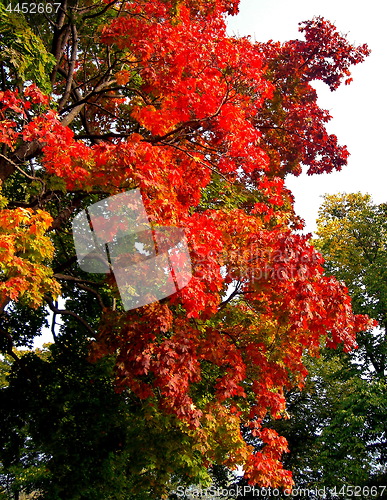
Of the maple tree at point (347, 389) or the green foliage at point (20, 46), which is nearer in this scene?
the green foliage at point (20, 46)

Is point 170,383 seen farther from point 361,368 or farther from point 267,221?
point 361,368

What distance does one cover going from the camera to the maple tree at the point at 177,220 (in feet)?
21.5

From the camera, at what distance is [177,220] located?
6797 millimetres

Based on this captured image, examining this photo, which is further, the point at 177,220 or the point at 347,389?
the point at 347,389

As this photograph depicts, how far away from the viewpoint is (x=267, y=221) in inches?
385

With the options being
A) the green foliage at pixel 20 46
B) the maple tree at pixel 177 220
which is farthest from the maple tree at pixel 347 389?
the green foliage at pixel 20 46

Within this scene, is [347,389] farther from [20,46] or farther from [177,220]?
[20,46]

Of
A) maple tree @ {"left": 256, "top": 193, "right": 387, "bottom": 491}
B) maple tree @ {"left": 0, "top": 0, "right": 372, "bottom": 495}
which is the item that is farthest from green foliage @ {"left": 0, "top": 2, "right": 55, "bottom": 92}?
maple tree @ {"left": 256, "top": 193, "right": 387, "bottom": 491}

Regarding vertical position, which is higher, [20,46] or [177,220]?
[20,46]

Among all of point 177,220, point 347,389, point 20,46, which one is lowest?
point 347,389

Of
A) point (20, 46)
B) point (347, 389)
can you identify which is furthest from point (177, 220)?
point (347, 389)

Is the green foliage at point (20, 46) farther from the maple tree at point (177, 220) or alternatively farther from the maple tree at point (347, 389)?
the maple tree at point (347, 389)

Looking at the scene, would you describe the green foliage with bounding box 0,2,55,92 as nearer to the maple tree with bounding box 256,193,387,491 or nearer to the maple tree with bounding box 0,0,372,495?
the maple tree with bounding box 0,0,372,495

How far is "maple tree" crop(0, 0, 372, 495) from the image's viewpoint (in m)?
6.55
